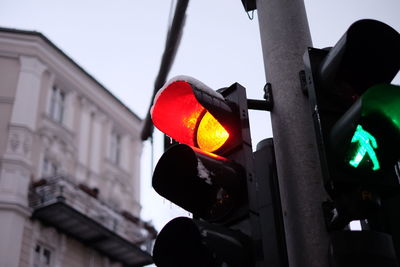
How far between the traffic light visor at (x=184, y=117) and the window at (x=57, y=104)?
23.1m

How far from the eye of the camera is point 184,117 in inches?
124

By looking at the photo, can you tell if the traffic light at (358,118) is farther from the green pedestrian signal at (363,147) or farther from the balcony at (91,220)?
the balcony at (91,220)

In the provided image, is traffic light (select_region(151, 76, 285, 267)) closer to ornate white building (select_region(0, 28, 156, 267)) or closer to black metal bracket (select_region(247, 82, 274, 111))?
black metal bracket (select_region(247, 82, 274, 111))

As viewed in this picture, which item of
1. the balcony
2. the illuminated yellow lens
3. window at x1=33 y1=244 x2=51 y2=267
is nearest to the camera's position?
the illuminated yellow lens

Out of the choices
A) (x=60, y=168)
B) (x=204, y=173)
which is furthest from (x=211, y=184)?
(x=60, y=168)

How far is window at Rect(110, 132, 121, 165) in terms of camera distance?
29188 mm

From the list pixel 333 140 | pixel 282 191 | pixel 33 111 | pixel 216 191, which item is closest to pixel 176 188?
pixel 216 191

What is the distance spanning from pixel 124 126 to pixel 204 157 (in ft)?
92.0

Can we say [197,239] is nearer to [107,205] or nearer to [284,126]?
[284,126]

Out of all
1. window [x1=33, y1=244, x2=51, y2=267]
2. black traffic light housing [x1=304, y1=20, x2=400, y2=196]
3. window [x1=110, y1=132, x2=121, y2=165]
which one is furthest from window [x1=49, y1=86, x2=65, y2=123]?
black traffic light housing [x1=304, y1=20, x2=400, y2=196]

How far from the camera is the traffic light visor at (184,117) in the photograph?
307 cm

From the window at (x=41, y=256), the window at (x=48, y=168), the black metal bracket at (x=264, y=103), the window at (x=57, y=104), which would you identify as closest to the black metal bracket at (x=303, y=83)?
the black metal bracket at (x=264, y=103)

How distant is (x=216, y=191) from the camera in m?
2.87

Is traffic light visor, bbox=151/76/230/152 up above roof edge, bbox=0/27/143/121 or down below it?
below
